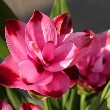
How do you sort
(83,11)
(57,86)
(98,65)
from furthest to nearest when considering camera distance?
(83,11)
(98,65)
(57,86)

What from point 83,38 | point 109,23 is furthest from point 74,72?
point 109,23

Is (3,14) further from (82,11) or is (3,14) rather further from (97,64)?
(82,11)

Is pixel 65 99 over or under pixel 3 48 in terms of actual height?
under

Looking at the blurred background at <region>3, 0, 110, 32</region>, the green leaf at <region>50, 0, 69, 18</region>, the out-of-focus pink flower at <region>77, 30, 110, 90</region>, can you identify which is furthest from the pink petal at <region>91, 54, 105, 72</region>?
the blurred background at <region>3, 0, 110, 32</region>

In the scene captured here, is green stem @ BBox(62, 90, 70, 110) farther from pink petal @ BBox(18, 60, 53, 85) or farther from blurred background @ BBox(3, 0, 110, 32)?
blurred background @ BBox(3, 0, 110, 32)

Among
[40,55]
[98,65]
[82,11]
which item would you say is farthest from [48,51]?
[82,11]

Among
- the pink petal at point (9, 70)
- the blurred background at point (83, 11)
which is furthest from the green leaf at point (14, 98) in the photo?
the blurred background at point (83, 11)

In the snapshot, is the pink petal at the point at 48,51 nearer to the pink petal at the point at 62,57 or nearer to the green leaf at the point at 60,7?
the pink petal at the point at 62,57

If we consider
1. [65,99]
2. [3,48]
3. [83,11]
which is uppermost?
[3,48]

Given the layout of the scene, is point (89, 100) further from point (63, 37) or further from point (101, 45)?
point (63, 37)
